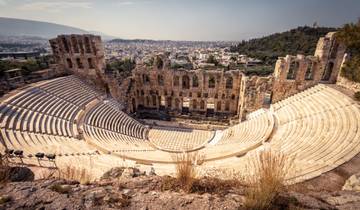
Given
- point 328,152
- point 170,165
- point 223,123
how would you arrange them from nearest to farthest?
point 328,152 → point 170,165 → point 223,123

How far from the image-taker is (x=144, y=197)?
11.9ft

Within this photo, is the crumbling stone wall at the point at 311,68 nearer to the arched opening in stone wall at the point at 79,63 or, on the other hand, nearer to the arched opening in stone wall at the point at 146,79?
the arched opening in stone wall at the point at 146,79

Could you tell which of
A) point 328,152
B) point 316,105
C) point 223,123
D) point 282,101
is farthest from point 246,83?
point 328,152

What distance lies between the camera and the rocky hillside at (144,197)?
3.26 m

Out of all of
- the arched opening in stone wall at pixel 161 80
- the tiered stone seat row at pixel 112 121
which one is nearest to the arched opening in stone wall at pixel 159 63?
the arched opening in stone wall at pixel 161 80

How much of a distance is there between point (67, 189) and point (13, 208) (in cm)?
83

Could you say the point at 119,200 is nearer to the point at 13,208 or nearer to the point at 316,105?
the point at 13,208

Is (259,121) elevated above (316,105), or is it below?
below

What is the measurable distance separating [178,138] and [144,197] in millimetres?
14749

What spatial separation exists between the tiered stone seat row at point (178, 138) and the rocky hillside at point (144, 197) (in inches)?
466

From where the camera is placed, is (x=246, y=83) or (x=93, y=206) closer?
(x=93, y=206)

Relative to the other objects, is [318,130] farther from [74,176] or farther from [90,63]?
[90,63]

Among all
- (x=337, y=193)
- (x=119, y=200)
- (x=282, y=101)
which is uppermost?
(x=119, y=200)

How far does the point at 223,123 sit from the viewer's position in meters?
21.6
